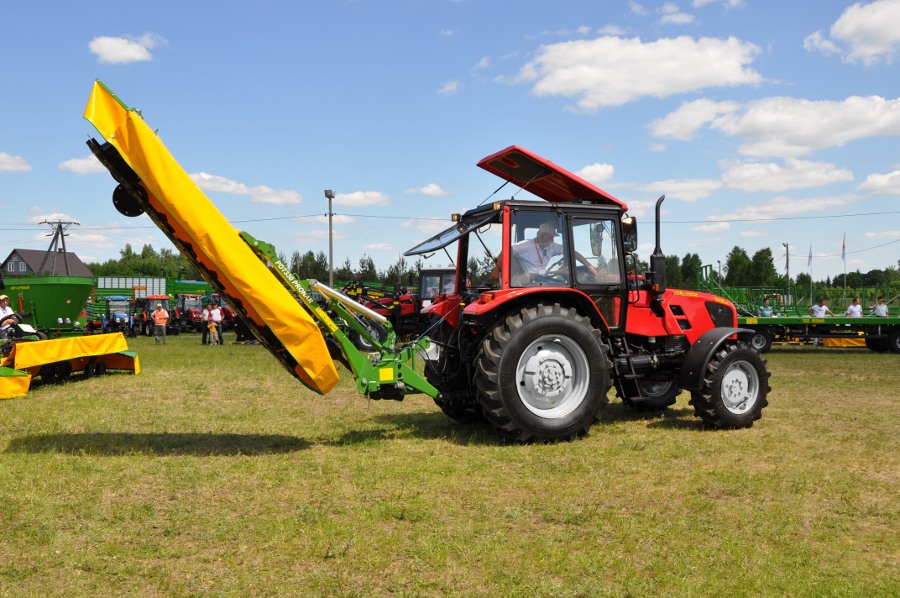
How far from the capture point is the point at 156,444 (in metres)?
7.10

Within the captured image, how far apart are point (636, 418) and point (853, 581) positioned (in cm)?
501

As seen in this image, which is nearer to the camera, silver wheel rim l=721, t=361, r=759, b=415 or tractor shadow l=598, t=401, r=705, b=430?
silver wheel rim l=721, t=361, r=759, b=415

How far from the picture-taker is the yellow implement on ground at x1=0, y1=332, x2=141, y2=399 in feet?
33.6

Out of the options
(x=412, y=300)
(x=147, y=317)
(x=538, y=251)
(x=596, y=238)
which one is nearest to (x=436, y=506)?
(x=538, y=251)

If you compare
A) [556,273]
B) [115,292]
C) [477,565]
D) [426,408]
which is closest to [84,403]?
[426,408]

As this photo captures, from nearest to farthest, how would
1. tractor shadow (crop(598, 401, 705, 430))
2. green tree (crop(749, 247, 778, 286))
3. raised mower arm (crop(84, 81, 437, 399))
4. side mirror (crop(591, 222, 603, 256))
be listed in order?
1. raised mower arm (crop(84, 81, 437, 399))
2. side mirror (crop(591, 222, 603, 256))
3. tractor shadow (crop(598, 401, 705, 430))
4. green tree (crop(749, 247, 778, 286))

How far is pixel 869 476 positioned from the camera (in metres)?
5.82

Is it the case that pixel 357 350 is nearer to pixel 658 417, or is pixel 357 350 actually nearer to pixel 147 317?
pixel 658 417

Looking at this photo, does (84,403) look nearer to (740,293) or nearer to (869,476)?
(869,476)

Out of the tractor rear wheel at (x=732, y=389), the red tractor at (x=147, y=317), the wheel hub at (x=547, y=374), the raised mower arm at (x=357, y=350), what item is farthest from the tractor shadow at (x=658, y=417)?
the red tractor at (x=147, y=317)

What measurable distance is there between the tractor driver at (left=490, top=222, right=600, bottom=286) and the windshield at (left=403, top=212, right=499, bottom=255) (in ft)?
1.31

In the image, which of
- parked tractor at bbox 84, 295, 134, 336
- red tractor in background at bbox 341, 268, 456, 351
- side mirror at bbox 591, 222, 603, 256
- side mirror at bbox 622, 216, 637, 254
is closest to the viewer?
side mirror at bbox 591, 222, 603, 256

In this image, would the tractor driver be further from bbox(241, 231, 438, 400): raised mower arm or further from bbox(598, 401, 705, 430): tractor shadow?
bbox(598, 401, 705, 430): tractor shadow

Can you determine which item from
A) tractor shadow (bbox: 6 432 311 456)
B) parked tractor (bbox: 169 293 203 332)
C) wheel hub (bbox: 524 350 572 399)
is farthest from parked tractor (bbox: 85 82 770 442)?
parked tractor (bbox: 169 293 203 332)
